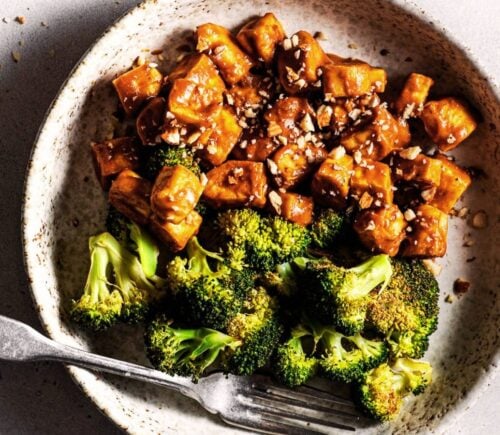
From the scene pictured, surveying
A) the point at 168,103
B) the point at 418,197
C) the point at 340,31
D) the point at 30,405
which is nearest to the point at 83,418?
the point at 30,405

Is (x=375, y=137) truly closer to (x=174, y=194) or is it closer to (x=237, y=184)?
(x=237, y=184)

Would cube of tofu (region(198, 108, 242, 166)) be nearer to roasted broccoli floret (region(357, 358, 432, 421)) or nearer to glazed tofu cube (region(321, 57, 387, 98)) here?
glazed tofu cube (region(321, 57, 387, 98))

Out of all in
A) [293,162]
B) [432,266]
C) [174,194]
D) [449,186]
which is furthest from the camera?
[432,266]

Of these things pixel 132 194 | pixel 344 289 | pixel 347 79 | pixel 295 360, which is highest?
pixel 347 79

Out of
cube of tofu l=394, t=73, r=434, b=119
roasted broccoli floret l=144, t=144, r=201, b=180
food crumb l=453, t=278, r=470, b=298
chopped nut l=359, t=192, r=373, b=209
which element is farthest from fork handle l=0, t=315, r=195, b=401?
cube of tofu l=394, t=73, r=434, b=119

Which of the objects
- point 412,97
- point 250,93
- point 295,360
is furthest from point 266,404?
point 412,97

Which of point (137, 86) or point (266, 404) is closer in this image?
point (137, 86)

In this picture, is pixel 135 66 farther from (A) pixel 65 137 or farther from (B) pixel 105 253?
(B) pixel 105 253

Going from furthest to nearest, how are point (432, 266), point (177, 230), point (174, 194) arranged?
point (432, 266) < point (177, 230) < point (174, 194)

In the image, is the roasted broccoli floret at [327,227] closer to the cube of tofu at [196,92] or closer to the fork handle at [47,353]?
the cube of tofu at [196,92]
